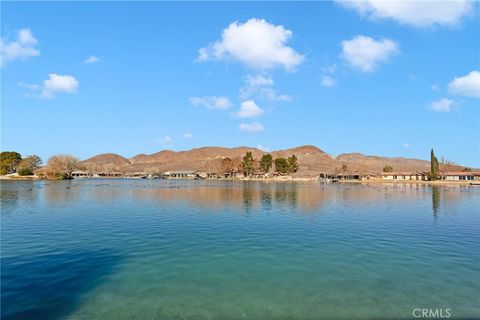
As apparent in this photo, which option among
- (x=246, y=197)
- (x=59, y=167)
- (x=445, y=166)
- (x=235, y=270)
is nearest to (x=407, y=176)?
(x=445, y=166)

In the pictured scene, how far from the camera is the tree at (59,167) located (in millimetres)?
180000

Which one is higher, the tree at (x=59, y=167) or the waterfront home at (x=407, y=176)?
the tree at (x=59, y=167)

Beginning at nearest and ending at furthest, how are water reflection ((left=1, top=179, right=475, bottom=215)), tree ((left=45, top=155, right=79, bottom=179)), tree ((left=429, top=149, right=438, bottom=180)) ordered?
water reflection ((left=1, top=179, right=475, bottom=215)) < tree ((left=429, top=149, right=438, bottom=180)) < tree ((left=45, top=155, right=79, bottom=179))

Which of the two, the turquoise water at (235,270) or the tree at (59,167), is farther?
the tree at (59,167)

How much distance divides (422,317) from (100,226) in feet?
88.1

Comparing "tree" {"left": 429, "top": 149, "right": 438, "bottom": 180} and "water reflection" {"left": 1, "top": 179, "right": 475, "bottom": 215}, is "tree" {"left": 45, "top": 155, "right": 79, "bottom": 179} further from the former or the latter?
"tree" {"left": 429, "top": 149, "right": 438, "bottom": 180}

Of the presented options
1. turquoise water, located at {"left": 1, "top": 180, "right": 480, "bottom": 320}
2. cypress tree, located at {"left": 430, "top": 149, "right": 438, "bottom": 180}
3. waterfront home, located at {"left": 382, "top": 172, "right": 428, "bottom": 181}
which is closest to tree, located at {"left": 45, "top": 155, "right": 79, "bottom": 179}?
Answer: turquoise water, located at {"left": 1, "top": 180, "right": 480, "bottom": 320}

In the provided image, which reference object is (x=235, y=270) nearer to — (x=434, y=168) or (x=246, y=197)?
(x=246, y=197)

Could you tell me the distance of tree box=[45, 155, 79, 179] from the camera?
180m

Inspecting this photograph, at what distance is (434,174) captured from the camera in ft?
477

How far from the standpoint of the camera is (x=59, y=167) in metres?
188

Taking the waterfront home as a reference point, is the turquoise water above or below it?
below

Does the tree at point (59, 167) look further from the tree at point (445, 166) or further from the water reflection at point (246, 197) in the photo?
the tree at point (445, 166)

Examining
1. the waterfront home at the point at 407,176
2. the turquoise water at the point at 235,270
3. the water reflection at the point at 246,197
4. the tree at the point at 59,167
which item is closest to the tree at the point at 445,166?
the waterfront home at the point at 407,176
